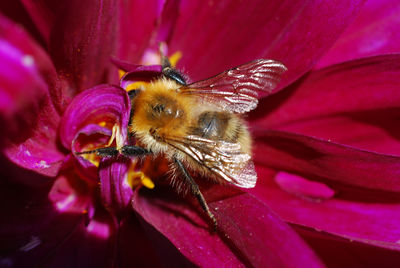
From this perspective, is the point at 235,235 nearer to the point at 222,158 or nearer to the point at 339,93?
the point at 222,158

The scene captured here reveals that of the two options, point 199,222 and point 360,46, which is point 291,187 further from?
point 360,46

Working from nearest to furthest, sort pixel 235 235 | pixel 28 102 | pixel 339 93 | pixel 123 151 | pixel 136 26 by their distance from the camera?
1. pixel 28 102
2. pixel 235 235
3. pixel 123 151
4. pixel 339 93
5. pixel 136 26

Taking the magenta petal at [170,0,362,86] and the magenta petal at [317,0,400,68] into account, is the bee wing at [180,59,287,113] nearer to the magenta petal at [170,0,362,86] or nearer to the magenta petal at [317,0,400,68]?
the magenta petal at [170,0,362,86]

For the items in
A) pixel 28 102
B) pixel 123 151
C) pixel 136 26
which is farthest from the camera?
pixel 136 26

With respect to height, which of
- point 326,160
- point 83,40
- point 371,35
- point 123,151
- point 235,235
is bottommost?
point 235,235

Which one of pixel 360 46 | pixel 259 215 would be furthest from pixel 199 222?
pixel 360 46

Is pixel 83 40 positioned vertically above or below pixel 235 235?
above

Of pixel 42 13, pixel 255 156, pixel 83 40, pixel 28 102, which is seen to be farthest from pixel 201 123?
pixel 28 102
